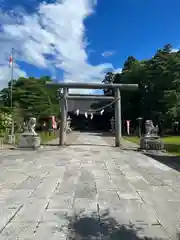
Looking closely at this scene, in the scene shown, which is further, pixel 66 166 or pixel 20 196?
pixel 66 166

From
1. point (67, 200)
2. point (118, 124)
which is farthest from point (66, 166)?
point (118, 124)

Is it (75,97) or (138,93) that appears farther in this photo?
(138,93)

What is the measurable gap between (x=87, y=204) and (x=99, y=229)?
1039mm

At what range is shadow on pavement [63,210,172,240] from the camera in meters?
3.26

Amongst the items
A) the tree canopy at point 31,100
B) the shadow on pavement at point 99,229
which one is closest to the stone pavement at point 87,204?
the shadow on pavement at point 99,229

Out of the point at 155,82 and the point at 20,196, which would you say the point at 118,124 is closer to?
the point at 20,196

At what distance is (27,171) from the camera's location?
754 cm

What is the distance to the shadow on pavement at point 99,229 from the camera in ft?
10.7

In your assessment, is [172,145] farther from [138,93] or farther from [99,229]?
[138,93]

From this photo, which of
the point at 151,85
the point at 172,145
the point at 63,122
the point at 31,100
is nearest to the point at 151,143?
the point at 172,145

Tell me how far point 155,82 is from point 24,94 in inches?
580

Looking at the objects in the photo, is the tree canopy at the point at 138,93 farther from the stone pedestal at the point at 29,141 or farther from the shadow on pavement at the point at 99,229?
the shadow on pavement at the point at 99,229

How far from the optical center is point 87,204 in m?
4.52

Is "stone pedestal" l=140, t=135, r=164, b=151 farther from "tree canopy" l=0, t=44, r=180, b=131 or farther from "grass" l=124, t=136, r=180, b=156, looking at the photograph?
"tree canopy" l=0, t=44, r=180, b=131
